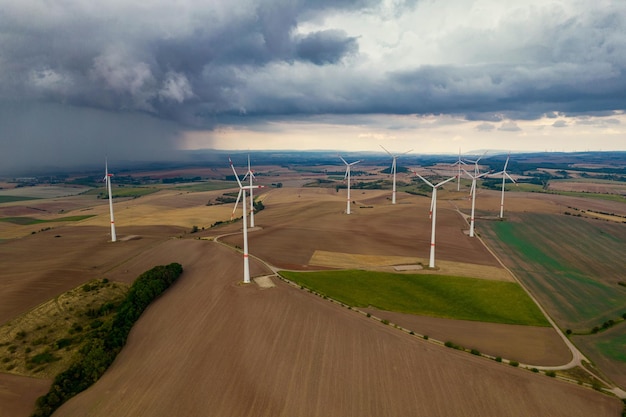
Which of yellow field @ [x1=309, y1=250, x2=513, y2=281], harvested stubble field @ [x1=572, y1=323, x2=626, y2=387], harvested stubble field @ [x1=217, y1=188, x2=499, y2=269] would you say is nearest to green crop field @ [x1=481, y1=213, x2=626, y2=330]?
harvested stubble field @ [x1=572, y1=323, x2=626, y2=387]

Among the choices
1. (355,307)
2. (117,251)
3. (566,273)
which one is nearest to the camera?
(355,307)

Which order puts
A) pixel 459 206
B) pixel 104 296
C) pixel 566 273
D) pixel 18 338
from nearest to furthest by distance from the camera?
pixel 18 338 < pixel 104 296 < pixel 566 273 < pixel 459 206

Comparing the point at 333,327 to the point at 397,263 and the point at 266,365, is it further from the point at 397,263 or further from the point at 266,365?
the point at 397,263

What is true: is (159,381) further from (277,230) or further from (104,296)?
(277,230)

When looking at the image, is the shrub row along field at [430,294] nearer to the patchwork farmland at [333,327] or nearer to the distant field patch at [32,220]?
the patchwork farmland at [333,327]

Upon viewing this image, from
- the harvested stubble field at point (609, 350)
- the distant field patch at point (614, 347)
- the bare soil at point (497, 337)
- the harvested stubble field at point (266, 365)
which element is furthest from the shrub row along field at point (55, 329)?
the distant field patch at point (614, 347)

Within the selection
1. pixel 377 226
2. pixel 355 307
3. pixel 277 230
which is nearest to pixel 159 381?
pixel 355 307
